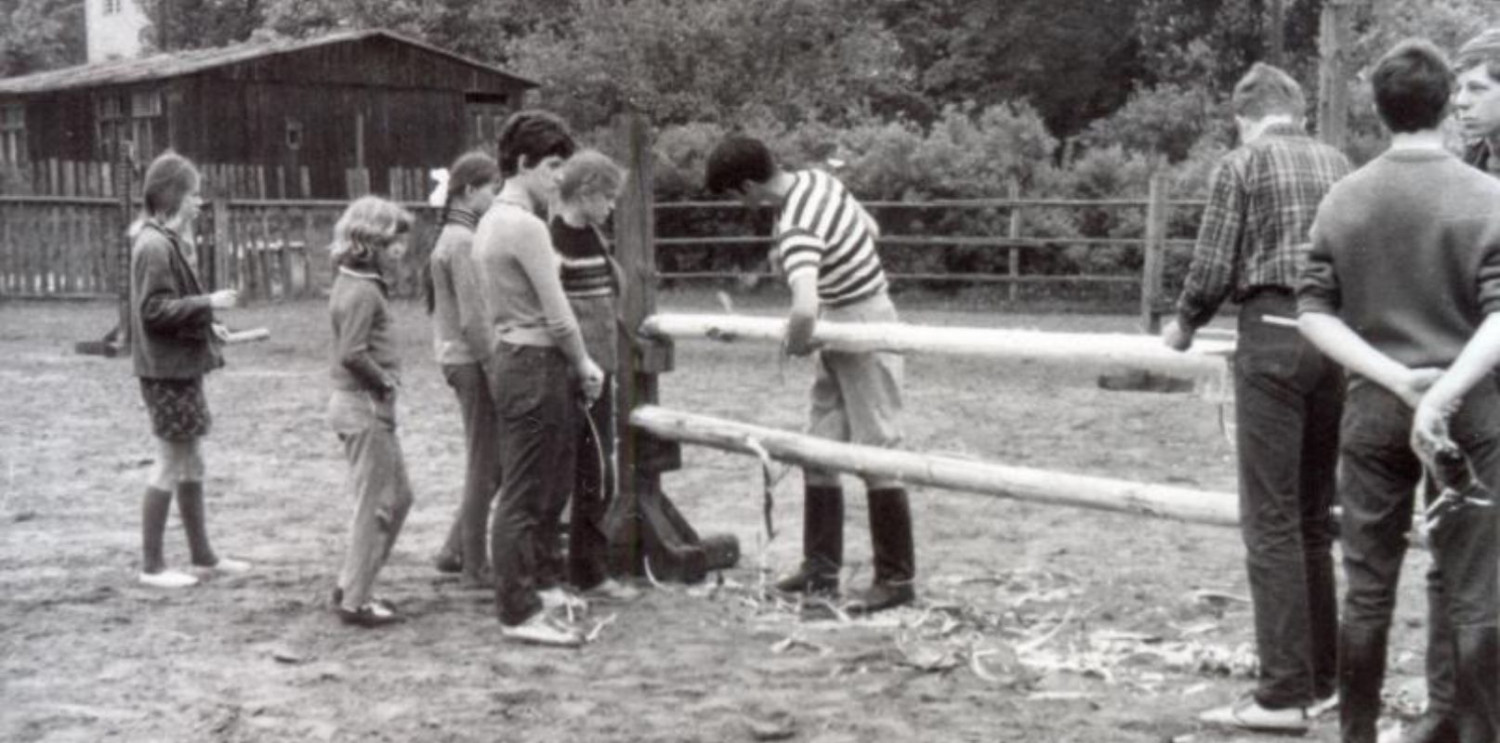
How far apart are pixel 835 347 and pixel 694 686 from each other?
4.65 feet

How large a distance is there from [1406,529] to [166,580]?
4.74 m

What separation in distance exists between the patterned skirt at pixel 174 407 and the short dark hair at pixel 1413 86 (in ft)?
15.0

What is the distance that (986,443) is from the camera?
36.1 ft

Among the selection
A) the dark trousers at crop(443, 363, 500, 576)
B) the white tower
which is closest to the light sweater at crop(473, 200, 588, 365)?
the dark trousers at crop(443, 363, 500, 576)

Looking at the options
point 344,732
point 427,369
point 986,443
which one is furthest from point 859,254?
point 427,369

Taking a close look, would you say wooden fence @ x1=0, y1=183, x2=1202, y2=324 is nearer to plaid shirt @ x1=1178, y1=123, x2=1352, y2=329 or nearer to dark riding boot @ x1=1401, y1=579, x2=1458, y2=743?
plaid shirt @ x1=1178, y1=123, x2=1352, y2=329

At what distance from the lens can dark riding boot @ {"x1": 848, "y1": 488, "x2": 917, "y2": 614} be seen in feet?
22.0

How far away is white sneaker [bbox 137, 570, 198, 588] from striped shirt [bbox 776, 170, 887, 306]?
267 cm

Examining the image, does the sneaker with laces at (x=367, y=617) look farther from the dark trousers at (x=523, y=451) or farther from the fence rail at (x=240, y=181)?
the fence rail at (x=240, y=181)

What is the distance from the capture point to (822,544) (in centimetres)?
704

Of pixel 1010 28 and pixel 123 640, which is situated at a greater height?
pixel 1010 28

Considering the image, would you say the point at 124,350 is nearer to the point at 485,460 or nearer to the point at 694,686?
the point at 485,460

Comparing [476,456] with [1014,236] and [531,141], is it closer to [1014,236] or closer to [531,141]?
[531,141]

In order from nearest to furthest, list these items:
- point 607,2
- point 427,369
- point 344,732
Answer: point 344,732, point 427,369, point 607,2
